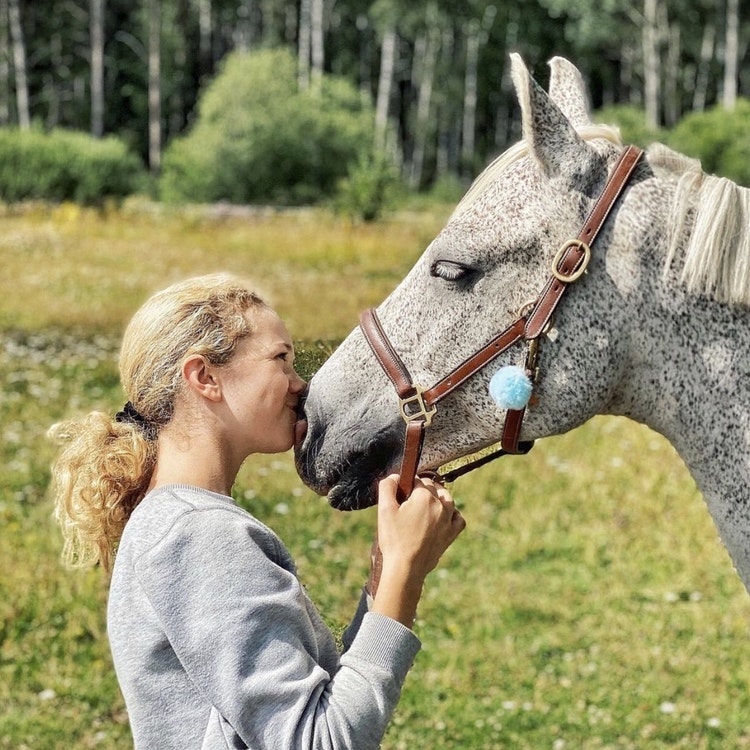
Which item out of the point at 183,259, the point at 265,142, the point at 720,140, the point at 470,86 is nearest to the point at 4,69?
the point at 265,142

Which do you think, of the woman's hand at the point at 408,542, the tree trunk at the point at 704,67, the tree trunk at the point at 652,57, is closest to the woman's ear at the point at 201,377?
the woman's hand at the point at 408,542

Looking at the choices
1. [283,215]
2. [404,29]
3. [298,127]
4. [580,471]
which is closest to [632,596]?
[580,471]

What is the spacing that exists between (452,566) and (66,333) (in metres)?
6.22

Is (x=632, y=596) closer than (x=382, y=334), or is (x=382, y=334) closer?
(x=382, y=334)

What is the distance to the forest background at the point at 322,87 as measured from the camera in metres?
23.9

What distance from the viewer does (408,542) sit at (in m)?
1.69

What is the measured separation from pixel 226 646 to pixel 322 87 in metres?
28.5

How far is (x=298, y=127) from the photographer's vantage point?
84.6 feet

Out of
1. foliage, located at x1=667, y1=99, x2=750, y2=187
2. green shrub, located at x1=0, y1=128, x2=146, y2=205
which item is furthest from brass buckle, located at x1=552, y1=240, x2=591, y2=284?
green shrub, located at x1=0, y1=128, x2=146, y2=205

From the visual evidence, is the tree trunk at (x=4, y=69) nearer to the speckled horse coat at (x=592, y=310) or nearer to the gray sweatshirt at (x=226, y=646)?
the speckled horse coat at (x=592, y=310)

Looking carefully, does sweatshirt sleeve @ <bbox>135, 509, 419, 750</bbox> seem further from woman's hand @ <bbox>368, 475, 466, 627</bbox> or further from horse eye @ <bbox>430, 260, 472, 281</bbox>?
horse eye @ <bbox>430, 260, 472, 281</bbox>

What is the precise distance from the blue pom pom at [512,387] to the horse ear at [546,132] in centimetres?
38

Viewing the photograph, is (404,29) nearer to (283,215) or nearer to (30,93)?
(283,215)

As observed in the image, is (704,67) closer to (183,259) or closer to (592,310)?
(183,259)
